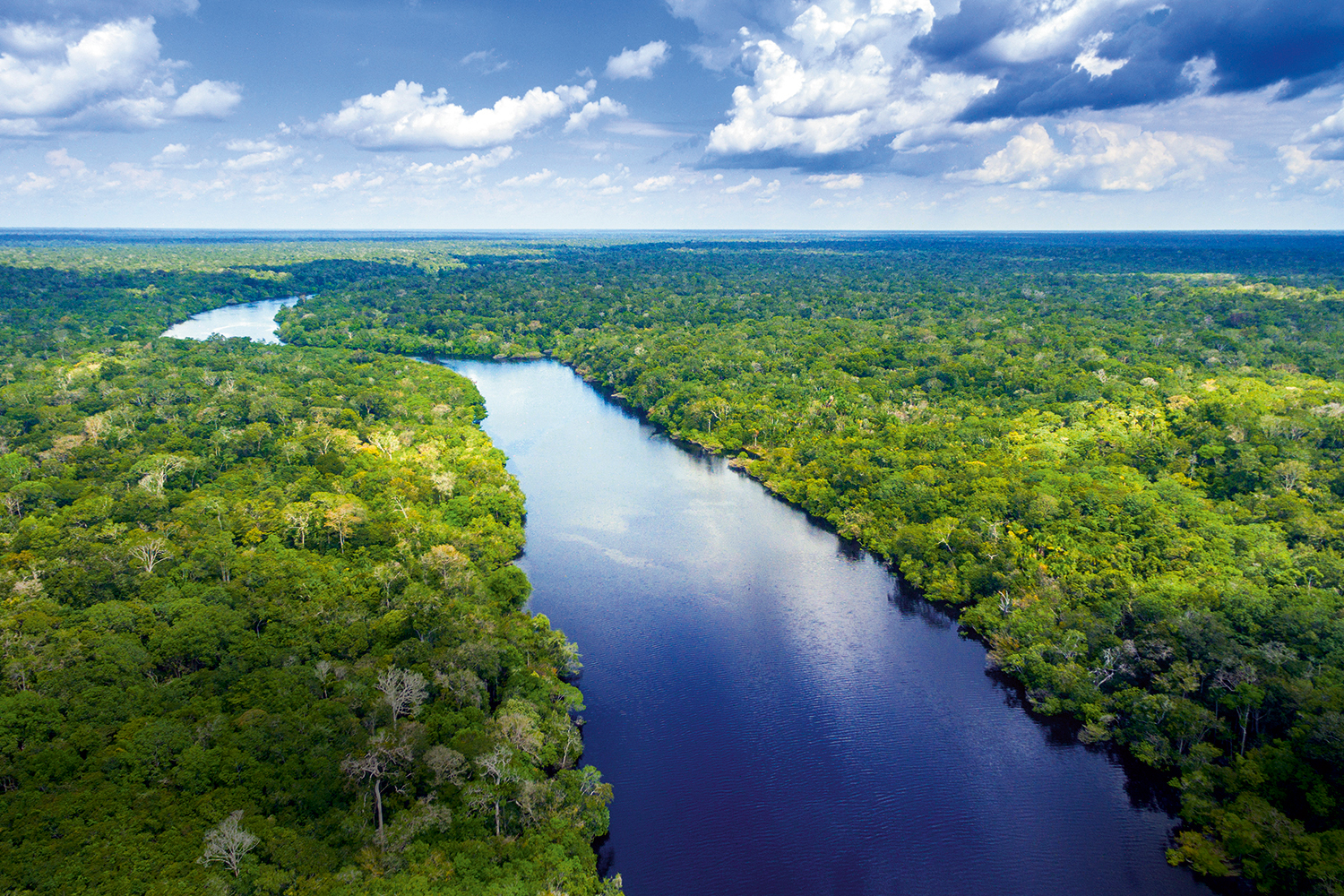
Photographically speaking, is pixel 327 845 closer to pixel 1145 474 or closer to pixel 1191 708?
pixel 1191 708

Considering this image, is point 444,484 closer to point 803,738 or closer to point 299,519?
point 299,519

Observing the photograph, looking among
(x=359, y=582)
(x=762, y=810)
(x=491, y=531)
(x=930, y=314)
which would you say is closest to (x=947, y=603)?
(x=762, y=810)

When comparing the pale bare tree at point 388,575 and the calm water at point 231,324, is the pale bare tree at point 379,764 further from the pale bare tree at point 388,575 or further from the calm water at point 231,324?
the calm water at point 231,324

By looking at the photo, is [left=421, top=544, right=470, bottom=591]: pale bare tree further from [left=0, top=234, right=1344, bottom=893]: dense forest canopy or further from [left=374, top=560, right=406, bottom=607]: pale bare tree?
[left=374, top=560, right=406, bottom=607]: pale bare tree

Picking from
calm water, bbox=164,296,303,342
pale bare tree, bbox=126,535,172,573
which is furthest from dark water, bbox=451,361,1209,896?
calm water, bbox=164,296,303,342

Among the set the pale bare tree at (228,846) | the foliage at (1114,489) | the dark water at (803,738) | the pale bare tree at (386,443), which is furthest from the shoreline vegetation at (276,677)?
the foliage at (1114,489)

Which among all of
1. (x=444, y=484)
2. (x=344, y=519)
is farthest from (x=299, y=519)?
(x=444, y=484)
